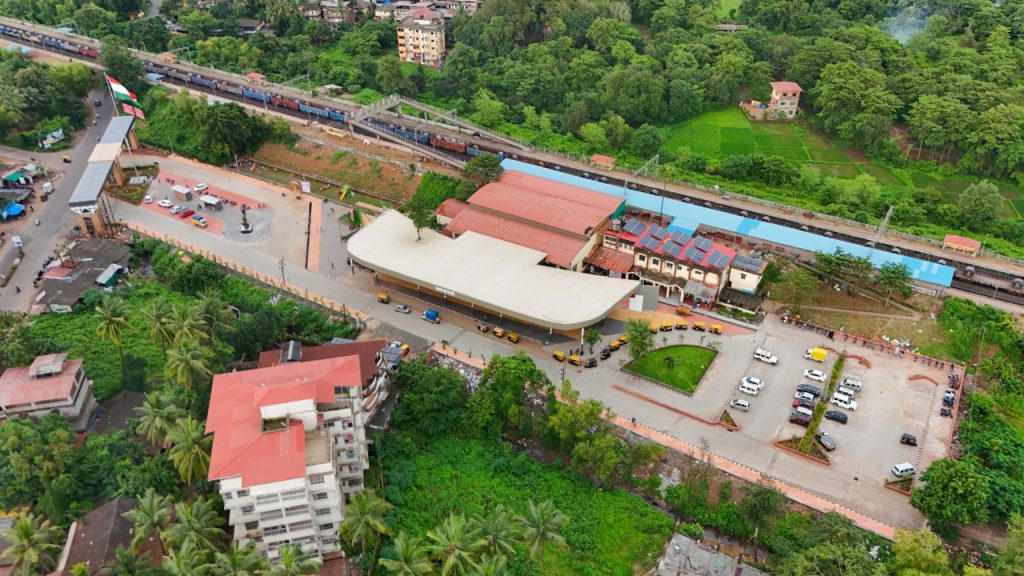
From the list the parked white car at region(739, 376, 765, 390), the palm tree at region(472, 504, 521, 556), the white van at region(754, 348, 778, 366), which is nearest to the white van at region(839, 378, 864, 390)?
the white van at region(754, 348, 778, 366)

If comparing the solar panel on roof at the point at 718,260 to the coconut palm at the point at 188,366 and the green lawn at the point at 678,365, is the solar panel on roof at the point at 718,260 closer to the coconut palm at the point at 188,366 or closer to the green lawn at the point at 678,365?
the green lawn at the point at 678,365

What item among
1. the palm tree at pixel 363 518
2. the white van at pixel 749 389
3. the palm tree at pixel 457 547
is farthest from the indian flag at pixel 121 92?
the white van at pixel 749 389

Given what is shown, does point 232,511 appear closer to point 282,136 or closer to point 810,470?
point 810,470

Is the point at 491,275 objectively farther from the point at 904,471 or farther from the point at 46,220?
the point at 46,220

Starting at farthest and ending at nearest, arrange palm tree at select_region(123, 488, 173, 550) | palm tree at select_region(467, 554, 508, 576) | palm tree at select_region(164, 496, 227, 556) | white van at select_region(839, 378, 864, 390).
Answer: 1. white van at select_region(839, 378, 864, 390)
2. palm tree at select_region(123, 488, 173, 550)
3. palm tree at select_region(164, 496, 227, 556)
4. palm tree at select_region(467, 554, 508, 576)

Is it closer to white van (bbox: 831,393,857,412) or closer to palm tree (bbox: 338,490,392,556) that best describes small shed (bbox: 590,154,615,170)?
white van (bbox: 831,393,857,412)

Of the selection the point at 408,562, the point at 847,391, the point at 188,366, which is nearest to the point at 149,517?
the point at 188,366
